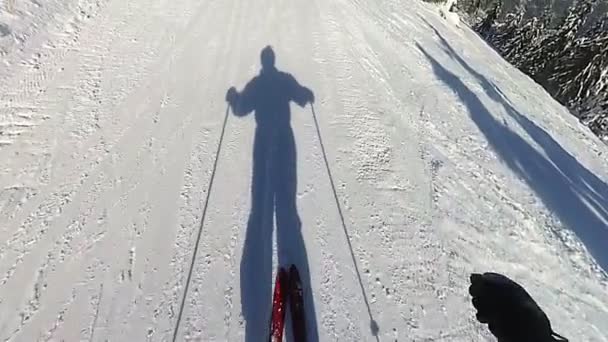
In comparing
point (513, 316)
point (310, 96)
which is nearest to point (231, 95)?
point (310, 96)

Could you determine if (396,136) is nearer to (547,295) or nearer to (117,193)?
(547,295)

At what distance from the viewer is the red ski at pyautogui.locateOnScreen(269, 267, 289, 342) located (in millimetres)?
4668

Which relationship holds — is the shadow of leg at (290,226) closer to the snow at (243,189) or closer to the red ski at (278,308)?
the snow at (243,189)

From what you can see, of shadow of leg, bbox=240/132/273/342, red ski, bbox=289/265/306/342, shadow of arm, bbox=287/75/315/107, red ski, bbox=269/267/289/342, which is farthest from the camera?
shadow of arm, bbox=287/75/315/107

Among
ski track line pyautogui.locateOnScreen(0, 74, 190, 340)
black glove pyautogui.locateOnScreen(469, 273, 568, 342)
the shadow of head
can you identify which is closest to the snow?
ski track line pyautogui.locateOnScreen(0, 74, 190, 340)

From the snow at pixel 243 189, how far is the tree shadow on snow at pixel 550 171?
5cm

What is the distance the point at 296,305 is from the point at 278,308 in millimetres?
231

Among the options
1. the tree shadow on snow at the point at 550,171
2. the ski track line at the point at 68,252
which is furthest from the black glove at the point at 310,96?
the ski track line at the point at 68,252

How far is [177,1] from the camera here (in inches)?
470

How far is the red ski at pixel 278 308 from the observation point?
4.67m

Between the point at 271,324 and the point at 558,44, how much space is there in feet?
70.7

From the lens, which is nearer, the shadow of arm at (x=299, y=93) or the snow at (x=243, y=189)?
the snow at (x=243, y=189)

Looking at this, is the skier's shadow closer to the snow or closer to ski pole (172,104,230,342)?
the snow

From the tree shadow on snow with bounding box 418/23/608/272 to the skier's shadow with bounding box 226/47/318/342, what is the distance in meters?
3.68
